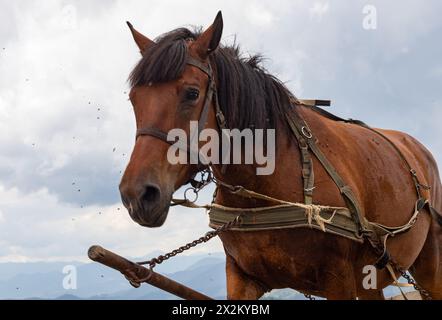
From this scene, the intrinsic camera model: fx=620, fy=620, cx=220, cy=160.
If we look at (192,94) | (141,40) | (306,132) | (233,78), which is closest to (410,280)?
(306,132)

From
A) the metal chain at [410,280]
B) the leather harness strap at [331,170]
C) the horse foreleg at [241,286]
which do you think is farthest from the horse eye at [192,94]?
the metal chain at [410,280]

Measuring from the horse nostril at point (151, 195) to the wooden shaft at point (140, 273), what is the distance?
48 centimetres

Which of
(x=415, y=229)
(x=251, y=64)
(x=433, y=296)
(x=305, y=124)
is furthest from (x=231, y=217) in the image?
(x=433, y=296)

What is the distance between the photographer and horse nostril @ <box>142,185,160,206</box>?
15.7 ft

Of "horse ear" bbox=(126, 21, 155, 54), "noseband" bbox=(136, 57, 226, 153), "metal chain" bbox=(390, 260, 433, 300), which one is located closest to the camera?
"noseband" bbox=(136, 57, 226, 153)

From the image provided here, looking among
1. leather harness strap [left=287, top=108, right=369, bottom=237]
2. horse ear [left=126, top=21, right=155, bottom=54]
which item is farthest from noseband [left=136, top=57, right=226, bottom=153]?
leather harness strap [left=287, top=108, right=369, bottom=237]

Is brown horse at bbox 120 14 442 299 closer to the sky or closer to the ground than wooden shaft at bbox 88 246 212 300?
closer to the sky

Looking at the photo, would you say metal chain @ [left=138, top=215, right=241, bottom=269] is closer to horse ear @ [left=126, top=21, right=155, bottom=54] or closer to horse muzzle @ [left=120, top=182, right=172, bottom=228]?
horse muzzle @ [left=120, top=182, right=172, bottom=228]

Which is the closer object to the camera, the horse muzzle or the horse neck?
the horse muzzle

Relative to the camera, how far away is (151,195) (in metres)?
4.84

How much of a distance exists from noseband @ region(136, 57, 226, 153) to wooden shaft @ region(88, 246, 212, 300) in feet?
3.34

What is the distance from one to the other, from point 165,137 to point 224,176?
42.6 inches

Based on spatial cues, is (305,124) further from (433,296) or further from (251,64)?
(433,296)

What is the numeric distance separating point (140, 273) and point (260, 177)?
160 centimetres
